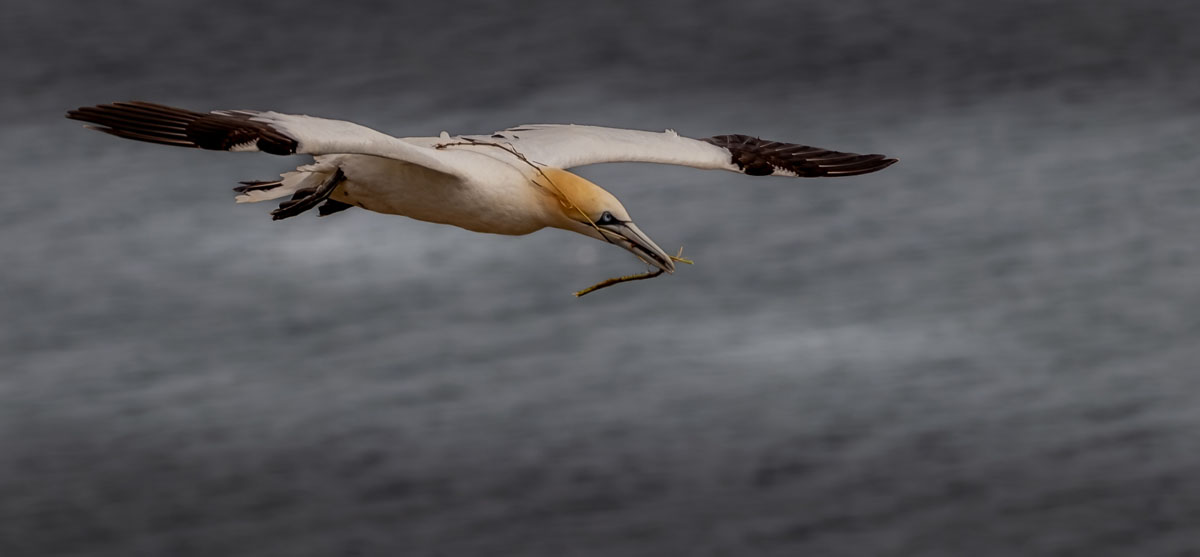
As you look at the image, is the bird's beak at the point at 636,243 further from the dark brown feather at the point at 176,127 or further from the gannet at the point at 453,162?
the dark brown feather at the point at 176,127

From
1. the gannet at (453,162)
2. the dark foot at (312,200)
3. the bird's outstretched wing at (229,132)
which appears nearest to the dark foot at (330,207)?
the gannet at (453,162)

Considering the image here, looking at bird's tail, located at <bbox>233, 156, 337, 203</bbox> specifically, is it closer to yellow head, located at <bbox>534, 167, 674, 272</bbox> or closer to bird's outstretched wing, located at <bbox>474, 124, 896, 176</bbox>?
bird's outstretched wing, located at <bbox>474, 124, 896, 176</bbox>

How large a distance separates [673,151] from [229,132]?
159 inches

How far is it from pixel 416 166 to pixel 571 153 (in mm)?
1620

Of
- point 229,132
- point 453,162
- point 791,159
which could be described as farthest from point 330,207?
point 791,159

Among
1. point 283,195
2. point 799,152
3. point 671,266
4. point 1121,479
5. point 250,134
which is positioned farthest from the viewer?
point 1121,479

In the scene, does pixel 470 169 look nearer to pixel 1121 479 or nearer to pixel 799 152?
pixel 799 152

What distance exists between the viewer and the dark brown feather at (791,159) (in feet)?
49.1

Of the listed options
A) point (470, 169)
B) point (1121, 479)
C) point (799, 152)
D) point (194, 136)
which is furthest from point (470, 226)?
point (1121, 479)

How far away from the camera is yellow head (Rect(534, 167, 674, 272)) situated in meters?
12.6

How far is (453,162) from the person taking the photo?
41.2 ft

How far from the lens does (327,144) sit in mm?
11711

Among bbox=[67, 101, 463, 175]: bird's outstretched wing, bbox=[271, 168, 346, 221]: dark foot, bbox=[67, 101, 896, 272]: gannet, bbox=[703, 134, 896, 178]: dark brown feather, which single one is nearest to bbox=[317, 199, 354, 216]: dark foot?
bbox=[67, 101, 896, 272]: gannet

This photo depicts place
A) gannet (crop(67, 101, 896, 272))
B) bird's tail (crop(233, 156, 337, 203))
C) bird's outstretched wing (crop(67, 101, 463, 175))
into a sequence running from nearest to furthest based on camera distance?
bird's outstretched wing (crop(67, 101, 463, 175))
gannet (crop(67, 101, 896, 272))
bird's tail (crop(233, 156, 337, 203))
